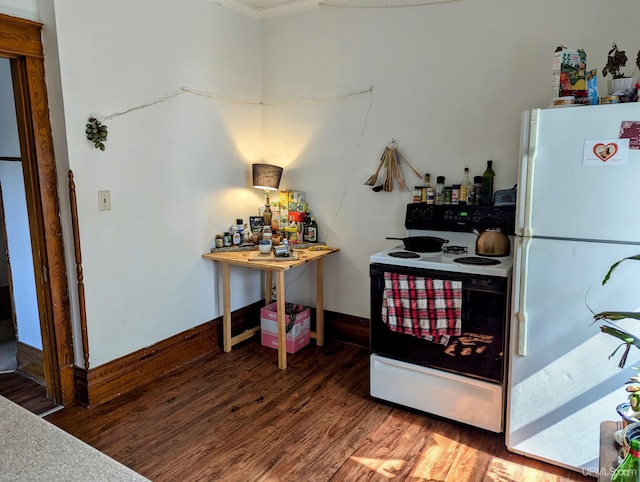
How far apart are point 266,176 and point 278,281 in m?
0.94

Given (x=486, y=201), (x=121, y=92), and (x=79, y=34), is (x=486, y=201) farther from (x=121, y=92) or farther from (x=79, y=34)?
(x=79, y=34)

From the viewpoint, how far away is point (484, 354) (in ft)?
7.50

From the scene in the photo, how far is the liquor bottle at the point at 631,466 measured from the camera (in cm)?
104

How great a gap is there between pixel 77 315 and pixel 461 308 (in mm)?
2169

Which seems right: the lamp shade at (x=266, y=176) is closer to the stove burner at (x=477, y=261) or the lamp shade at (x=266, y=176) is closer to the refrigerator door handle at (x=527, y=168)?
the stove burner at (x=477, y=261)

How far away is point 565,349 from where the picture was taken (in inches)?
78.7

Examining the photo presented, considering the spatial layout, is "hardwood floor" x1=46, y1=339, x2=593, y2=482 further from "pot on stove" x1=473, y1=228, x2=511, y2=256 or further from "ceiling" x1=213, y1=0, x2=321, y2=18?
"ceiling" x1=213, y1=0, x2=321, y2=18

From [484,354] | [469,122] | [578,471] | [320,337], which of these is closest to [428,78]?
[469,122]

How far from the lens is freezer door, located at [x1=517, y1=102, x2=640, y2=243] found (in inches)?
70.6

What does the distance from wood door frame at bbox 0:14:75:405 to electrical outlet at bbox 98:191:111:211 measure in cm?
21

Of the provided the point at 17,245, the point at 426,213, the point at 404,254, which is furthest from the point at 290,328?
the point at 17,245

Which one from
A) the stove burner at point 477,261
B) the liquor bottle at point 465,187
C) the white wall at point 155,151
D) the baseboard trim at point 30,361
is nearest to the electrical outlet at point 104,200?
the white wall at point 155,151

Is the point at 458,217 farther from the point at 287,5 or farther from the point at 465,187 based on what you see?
the point at 287,5

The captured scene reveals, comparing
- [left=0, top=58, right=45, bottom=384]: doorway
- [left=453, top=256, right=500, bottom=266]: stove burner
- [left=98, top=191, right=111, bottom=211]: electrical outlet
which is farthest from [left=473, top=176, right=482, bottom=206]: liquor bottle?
[left=0, top=58, right=45, bottom=384]: doorway
